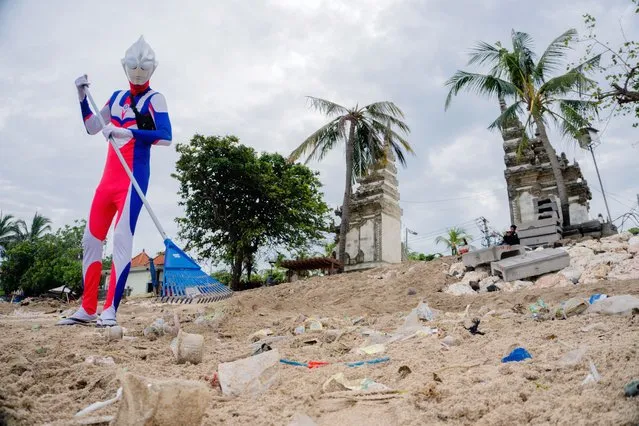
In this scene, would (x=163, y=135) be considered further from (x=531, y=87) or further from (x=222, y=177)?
(x=222, y=177)

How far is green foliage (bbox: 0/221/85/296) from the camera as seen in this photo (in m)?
26.8

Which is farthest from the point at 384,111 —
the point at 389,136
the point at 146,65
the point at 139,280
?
the point at 139,280

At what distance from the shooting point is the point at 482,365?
2.32 meters

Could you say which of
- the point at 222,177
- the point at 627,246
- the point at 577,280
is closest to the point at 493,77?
the point at 627,246

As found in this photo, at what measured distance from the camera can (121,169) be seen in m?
4.29

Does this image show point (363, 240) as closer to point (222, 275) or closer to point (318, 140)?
point (318, 140)

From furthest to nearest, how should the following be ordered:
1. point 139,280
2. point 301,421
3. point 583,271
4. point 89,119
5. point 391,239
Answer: point 139,280 < point 391,239 < point 583,271 < point 89,119 < point 301,421

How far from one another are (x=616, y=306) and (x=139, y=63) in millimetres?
4706

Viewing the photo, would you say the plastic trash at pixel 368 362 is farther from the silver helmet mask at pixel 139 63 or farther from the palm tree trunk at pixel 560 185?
the palm tree trunk at pixel 560 185

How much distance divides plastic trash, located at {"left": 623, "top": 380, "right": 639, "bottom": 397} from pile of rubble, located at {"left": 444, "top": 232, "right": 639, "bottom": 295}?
5348mm

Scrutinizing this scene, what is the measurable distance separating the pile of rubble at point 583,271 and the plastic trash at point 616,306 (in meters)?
2.90

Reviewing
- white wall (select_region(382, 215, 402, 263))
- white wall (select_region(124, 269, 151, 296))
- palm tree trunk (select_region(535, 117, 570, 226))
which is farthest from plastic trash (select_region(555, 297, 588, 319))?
white wall (select_region(124, 269, 151, 296))

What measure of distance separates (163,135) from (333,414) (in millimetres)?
3434

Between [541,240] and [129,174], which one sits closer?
[129,174]
